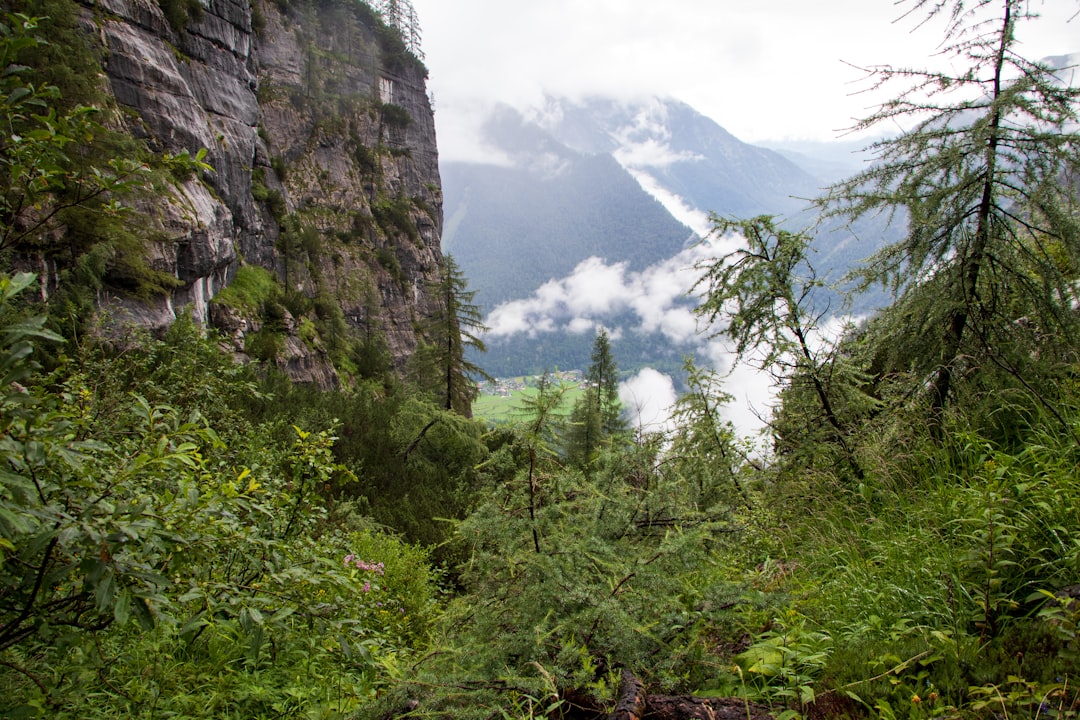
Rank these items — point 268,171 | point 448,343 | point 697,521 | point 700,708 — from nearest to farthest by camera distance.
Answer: point 700,708
point 697,521
point 448,343
point 268,171


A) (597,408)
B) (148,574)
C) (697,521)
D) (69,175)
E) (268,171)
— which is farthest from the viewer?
(268,171)

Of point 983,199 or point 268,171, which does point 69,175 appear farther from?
point 268,171

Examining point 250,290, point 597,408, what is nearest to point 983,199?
point 597,408

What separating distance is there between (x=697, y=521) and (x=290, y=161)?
4800cm

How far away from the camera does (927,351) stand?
15.0ft

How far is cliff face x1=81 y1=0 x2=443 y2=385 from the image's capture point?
2198 cm

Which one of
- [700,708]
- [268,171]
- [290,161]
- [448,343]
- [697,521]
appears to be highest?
[290,161]

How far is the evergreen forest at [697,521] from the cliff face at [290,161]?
10133mm

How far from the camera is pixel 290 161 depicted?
42.7 m

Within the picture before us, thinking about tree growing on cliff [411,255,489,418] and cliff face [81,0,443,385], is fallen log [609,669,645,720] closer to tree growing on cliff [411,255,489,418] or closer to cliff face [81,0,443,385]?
cliff face [81,0,443,385]

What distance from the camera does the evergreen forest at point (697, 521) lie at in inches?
72.1

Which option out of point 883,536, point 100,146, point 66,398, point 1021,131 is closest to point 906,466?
point 883,536

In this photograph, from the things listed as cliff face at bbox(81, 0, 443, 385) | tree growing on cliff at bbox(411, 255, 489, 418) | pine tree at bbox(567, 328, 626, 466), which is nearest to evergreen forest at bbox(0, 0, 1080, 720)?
cliff face at bbox(81, 0, 443, 385)

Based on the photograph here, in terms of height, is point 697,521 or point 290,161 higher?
point 290,161
